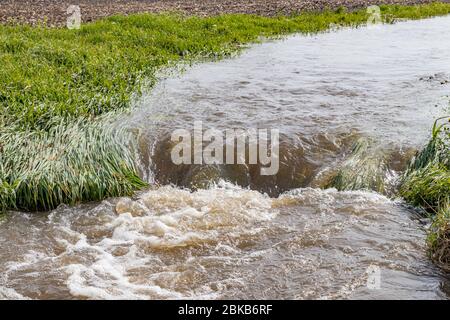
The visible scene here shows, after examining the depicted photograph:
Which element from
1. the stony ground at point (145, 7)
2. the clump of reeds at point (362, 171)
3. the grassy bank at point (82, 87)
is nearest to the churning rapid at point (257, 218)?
the clump of reeds at point (362, 171)

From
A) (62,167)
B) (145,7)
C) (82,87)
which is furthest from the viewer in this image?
(145,7)

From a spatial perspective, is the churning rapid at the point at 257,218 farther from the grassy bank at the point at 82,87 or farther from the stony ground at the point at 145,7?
the stony ground at the point at 145,7

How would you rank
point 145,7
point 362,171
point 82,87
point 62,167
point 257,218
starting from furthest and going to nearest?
point 145,7 → point 82,87 → point 362,171 → point 62,167 → point 257,218

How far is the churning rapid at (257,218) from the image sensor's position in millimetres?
7191

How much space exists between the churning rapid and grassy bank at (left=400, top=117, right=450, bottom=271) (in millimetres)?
232

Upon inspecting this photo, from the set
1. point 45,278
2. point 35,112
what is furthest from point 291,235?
point 35,112

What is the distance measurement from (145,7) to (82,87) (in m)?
14.5

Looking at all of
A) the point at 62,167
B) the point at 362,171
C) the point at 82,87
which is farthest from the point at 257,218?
the point at 82,87

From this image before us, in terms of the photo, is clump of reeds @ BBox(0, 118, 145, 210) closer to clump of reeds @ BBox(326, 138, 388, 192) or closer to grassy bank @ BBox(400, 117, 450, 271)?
clump of reeds @ BBox(326, 138, 388, 192)

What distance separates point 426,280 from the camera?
7164mm

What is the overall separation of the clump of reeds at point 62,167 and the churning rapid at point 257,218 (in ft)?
0.87

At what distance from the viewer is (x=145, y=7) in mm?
26734

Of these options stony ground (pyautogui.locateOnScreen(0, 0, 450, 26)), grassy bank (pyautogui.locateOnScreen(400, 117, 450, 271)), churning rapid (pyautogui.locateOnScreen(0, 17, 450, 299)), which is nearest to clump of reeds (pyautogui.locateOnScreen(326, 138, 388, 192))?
churning rapid (pyautogui.locateOnScreen(0, 17, 450, 299))

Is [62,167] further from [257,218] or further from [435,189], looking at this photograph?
[435,189]
